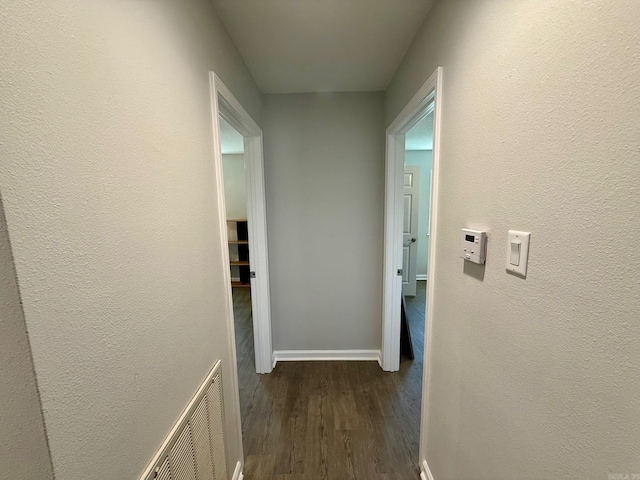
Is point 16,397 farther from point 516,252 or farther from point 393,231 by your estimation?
point 393,231

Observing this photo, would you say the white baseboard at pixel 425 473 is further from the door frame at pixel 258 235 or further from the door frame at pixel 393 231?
the door frame at pixel 258 235

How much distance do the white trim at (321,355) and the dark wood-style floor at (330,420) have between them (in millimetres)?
56

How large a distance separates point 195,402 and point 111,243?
2.24ft

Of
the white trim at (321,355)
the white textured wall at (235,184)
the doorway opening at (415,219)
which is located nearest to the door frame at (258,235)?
the white trim at (321,355)

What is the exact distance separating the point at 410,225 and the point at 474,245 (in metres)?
3.56

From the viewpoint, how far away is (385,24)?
1.32 metres

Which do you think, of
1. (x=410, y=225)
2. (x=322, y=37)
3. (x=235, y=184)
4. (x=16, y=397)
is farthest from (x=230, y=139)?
(x=16, y=397)

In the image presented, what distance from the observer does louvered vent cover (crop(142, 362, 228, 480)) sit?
2.48 feet

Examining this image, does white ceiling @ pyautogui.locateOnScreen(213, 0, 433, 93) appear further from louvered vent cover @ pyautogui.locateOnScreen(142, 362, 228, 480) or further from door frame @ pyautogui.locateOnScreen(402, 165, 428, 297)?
door frame @ pyautogui.locateOnScreen(402, 165, 428, 297)

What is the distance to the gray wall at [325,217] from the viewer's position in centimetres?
218

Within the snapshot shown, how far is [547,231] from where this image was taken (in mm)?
613

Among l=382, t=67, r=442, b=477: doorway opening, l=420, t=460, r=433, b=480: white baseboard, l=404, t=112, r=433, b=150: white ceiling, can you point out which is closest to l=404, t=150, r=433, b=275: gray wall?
l=404, t=112, r=433, b=150: white ceiling

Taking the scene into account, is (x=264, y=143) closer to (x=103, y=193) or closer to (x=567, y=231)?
(x=103, y=193)

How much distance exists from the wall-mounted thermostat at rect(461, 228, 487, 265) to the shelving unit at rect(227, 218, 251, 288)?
13.8ft
